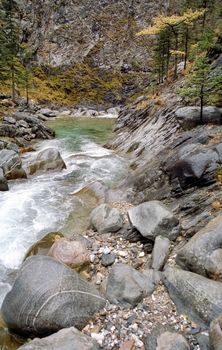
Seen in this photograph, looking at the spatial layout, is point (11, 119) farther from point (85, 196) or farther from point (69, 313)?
point (69, 313)

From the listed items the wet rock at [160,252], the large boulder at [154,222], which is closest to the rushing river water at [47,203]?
the large boulder at [154,222]

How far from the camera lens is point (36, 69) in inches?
3157

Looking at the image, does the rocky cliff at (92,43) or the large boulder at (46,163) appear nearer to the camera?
the large boulder at (46,163)

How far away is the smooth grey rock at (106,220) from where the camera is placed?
A: 11789 mm

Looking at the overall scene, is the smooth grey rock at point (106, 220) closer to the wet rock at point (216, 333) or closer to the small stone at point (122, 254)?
the small stone at point (122, 254)

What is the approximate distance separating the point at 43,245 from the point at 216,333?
21.9 ft

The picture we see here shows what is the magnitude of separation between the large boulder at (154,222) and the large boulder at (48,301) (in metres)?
3.10

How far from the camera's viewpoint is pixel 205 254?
8039 mm

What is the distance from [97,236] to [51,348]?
5615 mm

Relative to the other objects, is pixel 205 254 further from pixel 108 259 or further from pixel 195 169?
pixel 195 169

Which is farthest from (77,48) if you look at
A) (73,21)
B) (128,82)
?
(128,82)

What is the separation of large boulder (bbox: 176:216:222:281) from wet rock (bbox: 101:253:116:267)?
7.38 feet

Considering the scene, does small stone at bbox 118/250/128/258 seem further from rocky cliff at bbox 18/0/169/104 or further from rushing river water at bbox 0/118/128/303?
rocky cliff at bbox 18/0/169/104

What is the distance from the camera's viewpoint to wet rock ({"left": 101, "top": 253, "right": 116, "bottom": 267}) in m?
9.87
